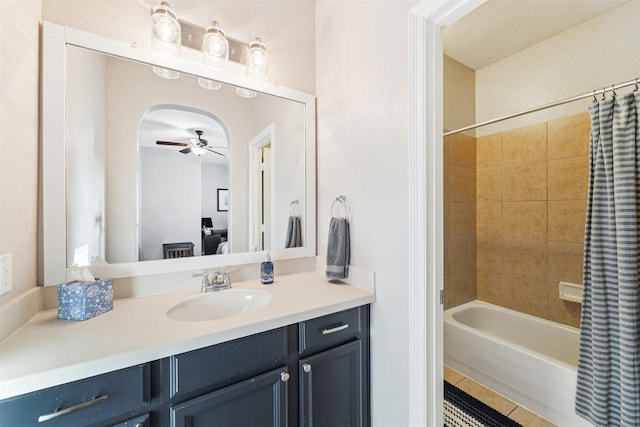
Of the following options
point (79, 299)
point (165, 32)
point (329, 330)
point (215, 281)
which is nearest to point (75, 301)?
point (79, 299)

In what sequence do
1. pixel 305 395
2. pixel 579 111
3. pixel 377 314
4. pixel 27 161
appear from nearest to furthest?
1. pixel 27 161
2. pixel 305 395
3. pixel 377 314
4. pixel 579 111

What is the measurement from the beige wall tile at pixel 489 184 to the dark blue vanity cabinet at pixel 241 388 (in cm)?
184

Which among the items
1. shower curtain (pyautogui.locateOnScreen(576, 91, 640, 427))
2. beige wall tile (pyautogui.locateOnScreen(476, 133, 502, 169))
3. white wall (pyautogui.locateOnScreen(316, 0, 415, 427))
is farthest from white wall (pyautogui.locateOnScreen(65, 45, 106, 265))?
beige wall tile (pyautogui.locateOnScreen(476, 133, 502, 169))

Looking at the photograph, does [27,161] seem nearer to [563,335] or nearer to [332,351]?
[332,351]

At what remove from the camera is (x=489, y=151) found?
2.39 meters

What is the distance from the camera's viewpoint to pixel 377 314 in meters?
1.27

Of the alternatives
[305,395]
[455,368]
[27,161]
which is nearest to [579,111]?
[455,368]

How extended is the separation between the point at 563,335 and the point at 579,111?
1.64 m

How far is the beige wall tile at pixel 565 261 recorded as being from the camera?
1906 millimetres

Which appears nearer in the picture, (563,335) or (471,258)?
(563,335)

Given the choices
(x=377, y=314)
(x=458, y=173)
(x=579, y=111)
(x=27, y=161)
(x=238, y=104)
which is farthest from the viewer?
(x=458, y=173)

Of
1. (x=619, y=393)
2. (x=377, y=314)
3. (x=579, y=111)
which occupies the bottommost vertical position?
(x=619, y=393)

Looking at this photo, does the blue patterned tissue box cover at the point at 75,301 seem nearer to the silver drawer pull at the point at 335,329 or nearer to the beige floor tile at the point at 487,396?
the silver drawer pull at the point at 335,329

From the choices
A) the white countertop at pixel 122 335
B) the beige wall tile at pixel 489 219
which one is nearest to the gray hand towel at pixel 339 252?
the white countertop at pixel 122 335
